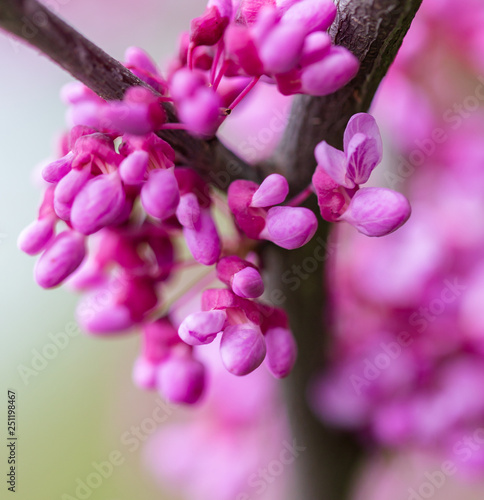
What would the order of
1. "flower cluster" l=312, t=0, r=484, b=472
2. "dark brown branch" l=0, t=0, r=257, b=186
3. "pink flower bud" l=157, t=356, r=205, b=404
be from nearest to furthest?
"dark brown branch" l=0, t=0, r=257, b=186
"pink flower bud" l=157, t=356, r=205, b=404
"flower cluster" l=312, t=0, r=484, b=472

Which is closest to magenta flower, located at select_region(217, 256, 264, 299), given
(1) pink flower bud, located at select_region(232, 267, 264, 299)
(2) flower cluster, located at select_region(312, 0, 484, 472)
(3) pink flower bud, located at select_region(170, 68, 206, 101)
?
(1) pink flower bud, located at select_region(232, 267, 264, 299)

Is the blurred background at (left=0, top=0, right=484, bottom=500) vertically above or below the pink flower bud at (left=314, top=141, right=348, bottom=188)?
below

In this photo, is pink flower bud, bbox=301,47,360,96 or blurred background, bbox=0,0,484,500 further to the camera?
blurred background, bbox=0,0,484,500

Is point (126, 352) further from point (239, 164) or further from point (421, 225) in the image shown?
point (239, 164)

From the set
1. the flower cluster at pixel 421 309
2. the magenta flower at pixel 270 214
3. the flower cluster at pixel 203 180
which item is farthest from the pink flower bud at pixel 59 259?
the flower cluster at pixel 421 309

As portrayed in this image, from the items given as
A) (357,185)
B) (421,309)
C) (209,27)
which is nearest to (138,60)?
(209,27)

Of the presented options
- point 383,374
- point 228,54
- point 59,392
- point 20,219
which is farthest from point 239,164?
point 59,392

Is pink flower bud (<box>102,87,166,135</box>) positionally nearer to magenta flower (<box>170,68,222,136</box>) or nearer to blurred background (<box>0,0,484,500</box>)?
magenta flower (<box>170,68,222,136</box>)

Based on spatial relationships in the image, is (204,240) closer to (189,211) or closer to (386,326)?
(189,211)
